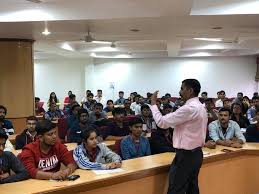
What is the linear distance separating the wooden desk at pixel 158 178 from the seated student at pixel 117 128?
2.16 m

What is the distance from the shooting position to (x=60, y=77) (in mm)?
16344

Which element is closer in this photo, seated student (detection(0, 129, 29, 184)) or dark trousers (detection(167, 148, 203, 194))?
seated student (detection(0, 129, 29, 184))

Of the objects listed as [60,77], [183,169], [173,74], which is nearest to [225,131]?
[183,169]

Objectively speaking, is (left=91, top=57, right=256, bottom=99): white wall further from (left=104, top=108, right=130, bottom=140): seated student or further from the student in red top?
the student in red top

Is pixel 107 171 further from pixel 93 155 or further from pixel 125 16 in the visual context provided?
pixel 125 16

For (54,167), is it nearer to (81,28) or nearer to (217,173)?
(217,173)

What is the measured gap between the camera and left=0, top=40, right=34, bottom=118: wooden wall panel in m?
8.59

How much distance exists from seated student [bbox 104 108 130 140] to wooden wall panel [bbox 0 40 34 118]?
3152mm

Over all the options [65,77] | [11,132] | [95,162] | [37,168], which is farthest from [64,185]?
[65,77]

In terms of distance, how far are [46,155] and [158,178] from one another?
111cm

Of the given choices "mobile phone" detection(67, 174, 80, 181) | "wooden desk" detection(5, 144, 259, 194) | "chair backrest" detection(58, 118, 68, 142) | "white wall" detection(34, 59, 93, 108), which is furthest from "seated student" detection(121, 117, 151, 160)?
"white wall" detection(34, 59, 93, 108)

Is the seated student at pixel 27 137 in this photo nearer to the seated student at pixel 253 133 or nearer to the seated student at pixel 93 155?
the seated student at pixel 93 155

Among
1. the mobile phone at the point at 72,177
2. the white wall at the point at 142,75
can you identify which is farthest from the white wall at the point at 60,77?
the mobile phone at the point at 72,177

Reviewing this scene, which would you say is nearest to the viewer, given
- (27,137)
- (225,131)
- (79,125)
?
(225,131)
